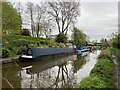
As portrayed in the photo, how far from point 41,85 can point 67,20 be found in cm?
2536

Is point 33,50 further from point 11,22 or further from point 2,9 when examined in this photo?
point 2,9

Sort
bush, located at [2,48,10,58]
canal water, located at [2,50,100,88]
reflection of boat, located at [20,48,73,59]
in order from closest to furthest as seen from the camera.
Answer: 1. canal water, located at [2,50,100,88]
2. bush, located at [2,48,10,58]
3. reflection of boat, located at [20,48,73,59]

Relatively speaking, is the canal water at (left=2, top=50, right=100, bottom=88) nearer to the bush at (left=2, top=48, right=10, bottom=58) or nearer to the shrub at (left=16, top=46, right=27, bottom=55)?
the bush at (left=2, top=48, right=10, bottom=58)

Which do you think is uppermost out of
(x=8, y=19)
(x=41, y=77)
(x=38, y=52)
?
(x=8, y=19)

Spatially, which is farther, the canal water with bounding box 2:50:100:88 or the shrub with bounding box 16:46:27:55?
the shrub with bounding box 16:46:27:55

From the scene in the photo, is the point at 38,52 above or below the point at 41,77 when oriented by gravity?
above

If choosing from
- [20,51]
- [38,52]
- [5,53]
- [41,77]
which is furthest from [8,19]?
[41,77]

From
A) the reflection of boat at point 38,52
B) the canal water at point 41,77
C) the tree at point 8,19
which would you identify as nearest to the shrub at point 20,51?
the reflection of boat at point 38,52

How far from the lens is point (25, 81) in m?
9.27

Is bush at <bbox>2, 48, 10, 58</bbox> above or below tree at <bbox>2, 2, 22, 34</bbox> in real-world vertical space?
below

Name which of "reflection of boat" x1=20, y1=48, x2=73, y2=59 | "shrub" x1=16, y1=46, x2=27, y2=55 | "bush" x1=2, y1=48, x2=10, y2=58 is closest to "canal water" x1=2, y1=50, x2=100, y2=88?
"bush" x1=2, y1=48, x2=10, y2=58

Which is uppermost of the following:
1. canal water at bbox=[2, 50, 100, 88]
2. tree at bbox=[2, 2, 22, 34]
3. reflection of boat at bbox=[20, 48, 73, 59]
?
tree at bbox=[2, 2, 22, 34]

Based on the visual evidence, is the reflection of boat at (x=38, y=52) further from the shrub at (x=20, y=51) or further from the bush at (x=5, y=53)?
the shrub at (x=20, y=51)

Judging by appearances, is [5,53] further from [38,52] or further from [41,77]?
[41,77]
